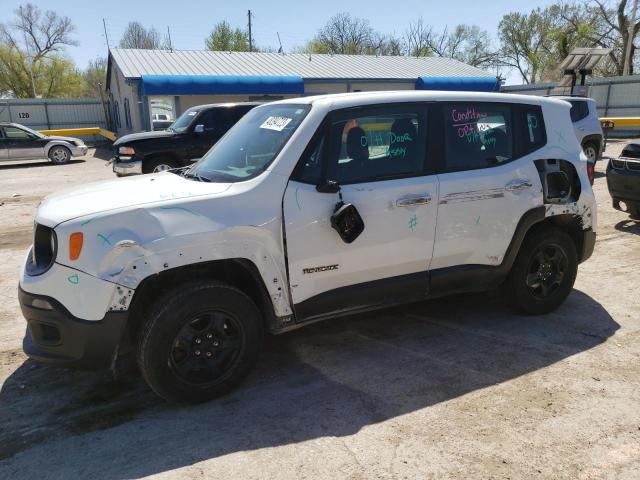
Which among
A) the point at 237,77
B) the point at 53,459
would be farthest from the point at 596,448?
the point at 237,77

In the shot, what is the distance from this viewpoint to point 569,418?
10.2ft

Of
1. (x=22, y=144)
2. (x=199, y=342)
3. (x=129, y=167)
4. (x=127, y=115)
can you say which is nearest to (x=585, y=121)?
(x=129, y=167)

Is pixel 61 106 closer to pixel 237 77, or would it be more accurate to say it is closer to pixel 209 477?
pixel 237 77

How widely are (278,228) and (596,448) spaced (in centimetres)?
222

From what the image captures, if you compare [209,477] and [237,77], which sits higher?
[237,77]

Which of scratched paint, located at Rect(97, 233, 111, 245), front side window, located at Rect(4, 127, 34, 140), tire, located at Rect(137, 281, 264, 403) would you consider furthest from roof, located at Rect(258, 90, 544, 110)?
front side window, located at Rect(4, 127, 34, 140)

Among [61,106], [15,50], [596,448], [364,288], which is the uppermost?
[15,50]

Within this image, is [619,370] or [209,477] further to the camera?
[619,370]

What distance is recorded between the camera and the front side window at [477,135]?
390 cm

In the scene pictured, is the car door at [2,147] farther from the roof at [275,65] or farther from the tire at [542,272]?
the tire at [542,272]

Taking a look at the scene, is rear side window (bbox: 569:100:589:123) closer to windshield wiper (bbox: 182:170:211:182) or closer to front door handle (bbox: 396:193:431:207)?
front door handle (bbox: 396:193:431:207)

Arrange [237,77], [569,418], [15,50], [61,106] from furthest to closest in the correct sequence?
[15,50] → [61,106] → [237,77] → [569,418]

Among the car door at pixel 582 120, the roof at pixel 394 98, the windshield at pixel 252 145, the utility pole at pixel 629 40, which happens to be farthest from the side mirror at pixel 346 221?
the utility pole at pixel 629 40

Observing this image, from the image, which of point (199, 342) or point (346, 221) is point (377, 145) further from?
point (199, 342)
